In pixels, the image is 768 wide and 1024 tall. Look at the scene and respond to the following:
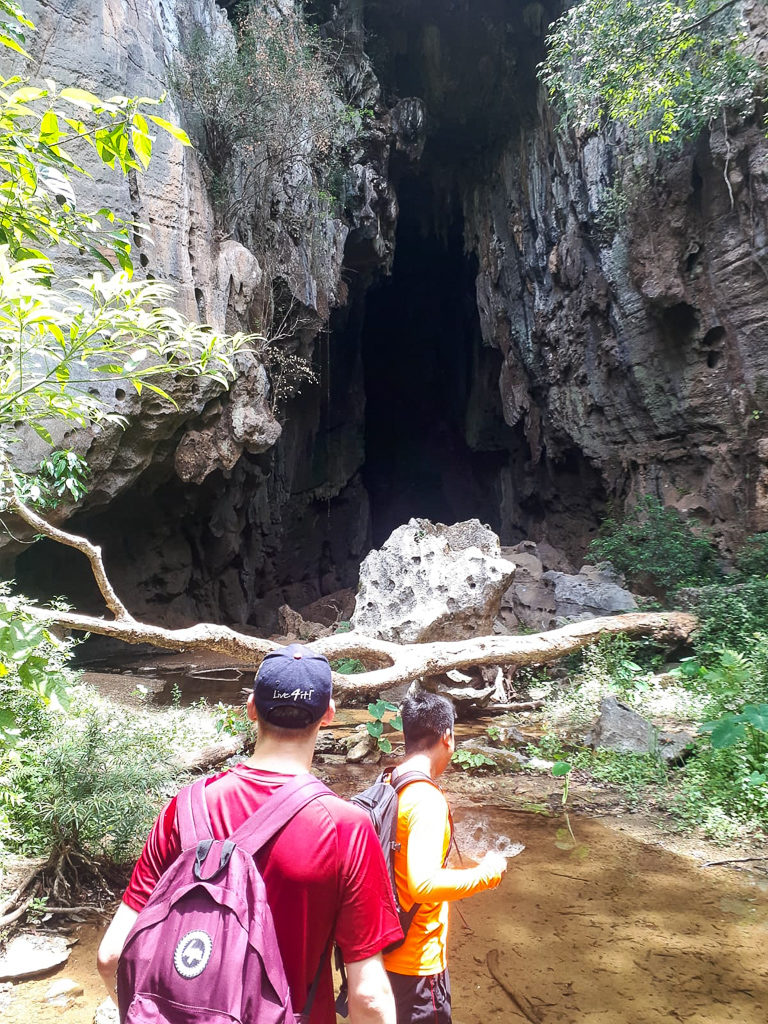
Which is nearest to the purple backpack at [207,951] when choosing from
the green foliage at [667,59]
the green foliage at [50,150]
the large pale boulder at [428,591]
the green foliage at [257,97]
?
the green foliage at [50,150]

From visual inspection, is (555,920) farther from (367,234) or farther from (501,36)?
(501,36)

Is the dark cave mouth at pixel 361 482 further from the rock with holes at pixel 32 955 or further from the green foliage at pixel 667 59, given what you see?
the rock with holes at pixel 32 955

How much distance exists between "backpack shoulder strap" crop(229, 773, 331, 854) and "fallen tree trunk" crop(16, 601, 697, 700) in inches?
152

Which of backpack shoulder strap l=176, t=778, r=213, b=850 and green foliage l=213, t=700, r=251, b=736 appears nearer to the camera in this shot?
backpack shoulder strap l=176, t=778, r=213, b=850

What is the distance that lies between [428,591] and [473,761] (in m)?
2.70

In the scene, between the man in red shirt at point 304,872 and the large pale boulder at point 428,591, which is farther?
the large pale boulder at point 428,591

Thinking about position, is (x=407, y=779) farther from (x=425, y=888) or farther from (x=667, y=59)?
(x=667, y=59)

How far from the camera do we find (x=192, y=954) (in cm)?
90

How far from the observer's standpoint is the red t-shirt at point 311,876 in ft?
3.35

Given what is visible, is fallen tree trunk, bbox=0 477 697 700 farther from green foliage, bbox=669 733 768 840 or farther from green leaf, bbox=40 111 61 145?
green leaf, bbox=40 111 61 145

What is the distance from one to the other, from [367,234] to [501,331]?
456cm

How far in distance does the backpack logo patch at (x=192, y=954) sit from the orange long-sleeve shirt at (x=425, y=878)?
27.1 inches

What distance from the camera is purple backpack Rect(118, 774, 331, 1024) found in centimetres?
87

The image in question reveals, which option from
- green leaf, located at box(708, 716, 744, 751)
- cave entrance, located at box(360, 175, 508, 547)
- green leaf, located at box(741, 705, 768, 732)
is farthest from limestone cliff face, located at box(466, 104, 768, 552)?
green leaf, located at box(708, 716, 744, 751)
